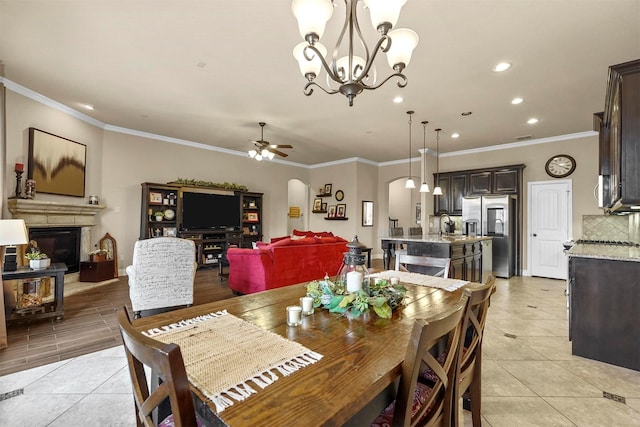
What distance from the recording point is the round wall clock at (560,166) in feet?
19.3

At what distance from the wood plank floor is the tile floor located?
0.19m

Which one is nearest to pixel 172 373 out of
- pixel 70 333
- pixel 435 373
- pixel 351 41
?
pixel 435 373

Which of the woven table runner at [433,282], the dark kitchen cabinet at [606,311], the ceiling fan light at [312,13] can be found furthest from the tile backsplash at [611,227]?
the ceiling fan light at [312,13]

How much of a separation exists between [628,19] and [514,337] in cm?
305

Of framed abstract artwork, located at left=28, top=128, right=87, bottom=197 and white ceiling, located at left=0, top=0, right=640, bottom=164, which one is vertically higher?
white ceiling, located at left=0, top=0, right=640, bottom=164

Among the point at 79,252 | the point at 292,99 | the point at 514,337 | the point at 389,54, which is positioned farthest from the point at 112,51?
the point at 514,337

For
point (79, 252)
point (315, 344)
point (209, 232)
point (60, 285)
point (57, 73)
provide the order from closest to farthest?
1. point (315, 344)
2. point (60, 285)
3. point (57, 73)
4. point (79, 252)
5. point (209, 232)

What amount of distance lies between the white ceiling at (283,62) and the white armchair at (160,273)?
2081 mm

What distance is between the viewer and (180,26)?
2.71 meters

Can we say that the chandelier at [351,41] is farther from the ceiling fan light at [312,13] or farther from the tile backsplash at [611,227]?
the tile backsplash at [611,227]

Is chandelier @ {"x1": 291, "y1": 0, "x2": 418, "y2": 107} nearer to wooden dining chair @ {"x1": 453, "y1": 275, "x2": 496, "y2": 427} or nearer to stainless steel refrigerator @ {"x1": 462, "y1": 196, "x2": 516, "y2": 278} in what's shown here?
wooden dining chair @ {"x1": 453, "y1": 275, "x2": 496, "y2": 427}

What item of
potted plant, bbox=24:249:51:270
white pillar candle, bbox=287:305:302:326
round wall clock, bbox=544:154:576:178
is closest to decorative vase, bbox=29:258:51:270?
potted plant, bbox=24:249:51:270

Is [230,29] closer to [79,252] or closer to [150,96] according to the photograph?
[150,96]

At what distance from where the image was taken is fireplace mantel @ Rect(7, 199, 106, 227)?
4.09 m
